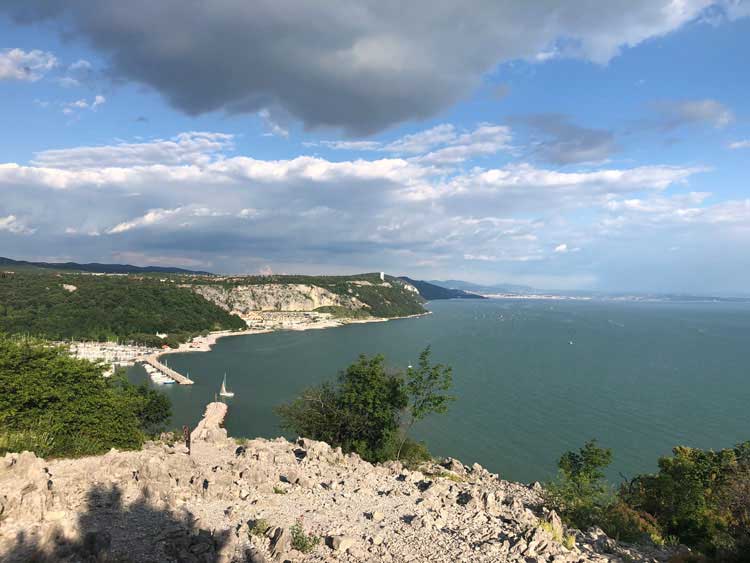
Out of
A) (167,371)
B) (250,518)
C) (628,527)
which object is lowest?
(167,371)

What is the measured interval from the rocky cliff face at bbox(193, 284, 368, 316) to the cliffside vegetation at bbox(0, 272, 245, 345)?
65.2 ft

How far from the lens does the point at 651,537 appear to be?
15.8 meters

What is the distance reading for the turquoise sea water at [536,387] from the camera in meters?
45.1

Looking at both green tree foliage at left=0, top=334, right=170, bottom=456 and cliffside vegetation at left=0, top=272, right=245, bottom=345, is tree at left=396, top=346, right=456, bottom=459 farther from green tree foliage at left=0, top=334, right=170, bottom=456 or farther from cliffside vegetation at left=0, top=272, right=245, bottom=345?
cliffside vegetation at left=0, top=272, right=245, bottom=345

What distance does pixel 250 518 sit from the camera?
13.0 meters

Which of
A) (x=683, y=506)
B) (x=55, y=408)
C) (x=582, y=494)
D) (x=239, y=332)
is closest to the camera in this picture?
(x=55, y=408)

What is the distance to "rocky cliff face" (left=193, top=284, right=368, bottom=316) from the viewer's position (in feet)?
546

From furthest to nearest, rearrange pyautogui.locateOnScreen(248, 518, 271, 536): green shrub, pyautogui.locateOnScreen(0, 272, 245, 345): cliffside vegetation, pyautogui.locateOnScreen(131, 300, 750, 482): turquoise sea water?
pyautogui.locateOnScreen(0, 272, 245, 345): cliffside vegetation, pyautogui.locateOnScreen(131, 300, 750, 482): turquoise sea water, pyautogui.locateOnScreen(248, 518, 271, 536): green shrub

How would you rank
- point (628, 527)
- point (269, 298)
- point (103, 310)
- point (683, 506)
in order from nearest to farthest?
point (628, 527) → point (683, 506) → point (103, 310) → point (269, 298)

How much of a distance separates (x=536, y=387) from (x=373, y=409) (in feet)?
154

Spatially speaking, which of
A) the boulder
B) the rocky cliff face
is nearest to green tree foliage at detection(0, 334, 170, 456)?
the boulder

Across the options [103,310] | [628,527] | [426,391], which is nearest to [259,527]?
[628,527]

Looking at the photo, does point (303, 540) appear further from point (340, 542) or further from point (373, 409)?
point (373, 409)

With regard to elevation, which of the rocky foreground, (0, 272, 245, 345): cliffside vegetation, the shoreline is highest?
the rocky foreground
